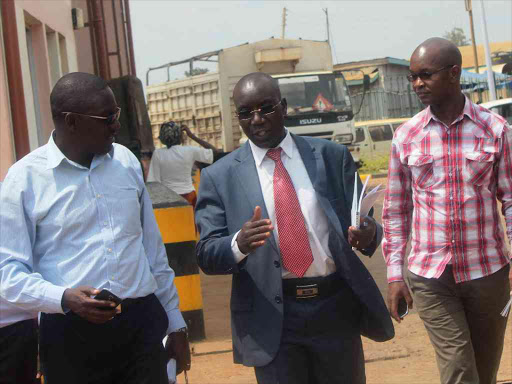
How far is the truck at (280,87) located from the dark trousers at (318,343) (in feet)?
61.2

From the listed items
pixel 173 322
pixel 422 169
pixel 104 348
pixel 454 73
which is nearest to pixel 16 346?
pixel 104 348

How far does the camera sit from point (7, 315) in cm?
367

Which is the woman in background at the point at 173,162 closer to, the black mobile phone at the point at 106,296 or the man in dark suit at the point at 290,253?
the man in dark suit at the point at 290,253

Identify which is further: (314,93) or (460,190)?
(314,93)

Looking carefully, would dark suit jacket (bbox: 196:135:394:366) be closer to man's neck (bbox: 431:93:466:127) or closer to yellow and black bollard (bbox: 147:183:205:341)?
man's neck (bbox: 431:93:466:127)

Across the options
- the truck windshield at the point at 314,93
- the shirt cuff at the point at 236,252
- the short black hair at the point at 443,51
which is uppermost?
the truck windshield at the point at 314,93

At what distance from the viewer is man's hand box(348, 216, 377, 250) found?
355 cm

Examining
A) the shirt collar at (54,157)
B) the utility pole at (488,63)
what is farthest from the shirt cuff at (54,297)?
the utility pole at (488,63)

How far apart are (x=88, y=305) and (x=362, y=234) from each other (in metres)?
1.14

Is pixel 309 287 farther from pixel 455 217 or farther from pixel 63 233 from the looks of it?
pixel 63 233

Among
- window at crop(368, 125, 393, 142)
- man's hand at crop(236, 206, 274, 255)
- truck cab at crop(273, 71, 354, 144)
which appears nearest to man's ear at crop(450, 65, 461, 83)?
man's hand at crop(236, 206, 274, 255)

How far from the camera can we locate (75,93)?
3.38 meters

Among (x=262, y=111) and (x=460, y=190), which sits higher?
(x=262, y=111)

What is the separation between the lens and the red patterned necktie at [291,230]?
12.1 ft
